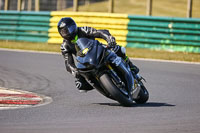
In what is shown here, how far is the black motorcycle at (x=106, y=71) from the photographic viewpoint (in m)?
7.00

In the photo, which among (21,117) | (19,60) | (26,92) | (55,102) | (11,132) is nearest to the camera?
(11,132)

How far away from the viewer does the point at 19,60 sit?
1404 cm

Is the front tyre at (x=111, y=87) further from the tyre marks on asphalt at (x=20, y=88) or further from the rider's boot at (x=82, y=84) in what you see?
the tyre marks on asphalt at (x=20, y=88)

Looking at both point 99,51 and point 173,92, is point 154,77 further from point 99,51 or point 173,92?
point 99,51

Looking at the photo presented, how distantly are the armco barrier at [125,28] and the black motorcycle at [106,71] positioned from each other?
8578mm

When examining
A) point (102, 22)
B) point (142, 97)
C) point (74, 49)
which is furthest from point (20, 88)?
point (102, 22)

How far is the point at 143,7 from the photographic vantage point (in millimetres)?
31562

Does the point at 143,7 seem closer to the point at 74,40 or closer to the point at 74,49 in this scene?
the point at 74,49

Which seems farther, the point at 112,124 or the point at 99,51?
the point at 99,51

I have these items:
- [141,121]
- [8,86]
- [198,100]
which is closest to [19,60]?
[8,86]

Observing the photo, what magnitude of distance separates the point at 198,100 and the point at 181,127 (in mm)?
2587

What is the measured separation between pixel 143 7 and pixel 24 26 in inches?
559

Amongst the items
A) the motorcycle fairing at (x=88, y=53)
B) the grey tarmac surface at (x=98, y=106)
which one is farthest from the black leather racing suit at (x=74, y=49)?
the motorcycle fairing at (x=88, y=53)

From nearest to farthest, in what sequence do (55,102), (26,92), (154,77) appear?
(55,102), (26,92), (154,77)
